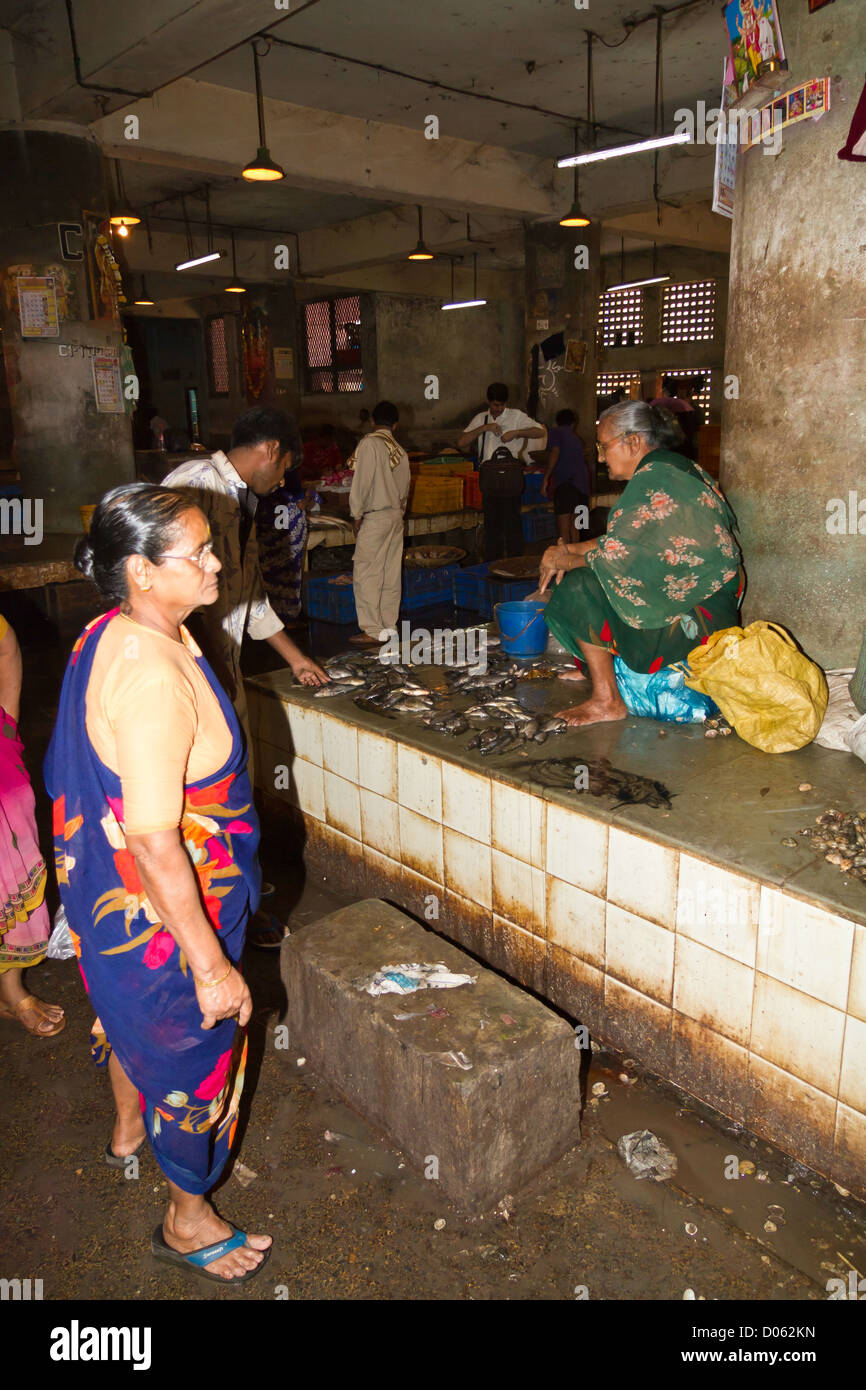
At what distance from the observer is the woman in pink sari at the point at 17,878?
313 cm

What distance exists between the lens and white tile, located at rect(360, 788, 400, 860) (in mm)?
3729

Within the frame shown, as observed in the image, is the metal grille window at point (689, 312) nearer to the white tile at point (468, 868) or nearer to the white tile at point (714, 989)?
the white tile at point (468, 868)

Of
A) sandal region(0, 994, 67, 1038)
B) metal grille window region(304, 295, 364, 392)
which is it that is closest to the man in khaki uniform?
sandal region(0, 994, 67, 1038)

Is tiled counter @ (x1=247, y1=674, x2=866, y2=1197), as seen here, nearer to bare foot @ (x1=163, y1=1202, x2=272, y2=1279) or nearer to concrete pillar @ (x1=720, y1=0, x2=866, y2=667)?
concrete pillar @ (x1=720, y1=0, x2=866, y2=667)

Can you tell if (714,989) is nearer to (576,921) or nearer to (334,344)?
(576,921)

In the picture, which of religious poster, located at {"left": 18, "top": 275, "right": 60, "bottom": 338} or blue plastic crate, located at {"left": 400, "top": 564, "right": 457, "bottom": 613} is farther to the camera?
blue plastic crate, located at {"left": 400, "top": 564, "right": 457, "bottom": 613}

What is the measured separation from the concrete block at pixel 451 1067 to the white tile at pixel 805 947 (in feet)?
2.00

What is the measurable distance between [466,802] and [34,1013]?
1741 mm

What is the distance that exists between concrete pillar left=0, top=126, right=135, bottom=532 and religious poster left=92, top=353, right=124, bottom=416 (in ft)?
0.16

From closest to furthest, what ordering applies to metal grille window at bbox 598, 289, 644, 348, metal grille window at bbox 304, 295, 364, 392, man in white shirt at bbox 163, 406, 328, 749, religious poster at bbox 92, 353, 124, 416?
man in white shirt at bbox 163, 406, 328, 749 → religious poster at bbox 92, 353, 124, 416 → metal grille window at bbox 304, 295, 364, 392 → metal grille window at bbox 598, 289, 644, 348

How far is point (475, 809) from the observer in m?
3.32

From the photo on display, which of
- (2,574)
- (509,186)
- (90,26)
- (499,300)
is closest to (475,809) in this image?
(2,574)

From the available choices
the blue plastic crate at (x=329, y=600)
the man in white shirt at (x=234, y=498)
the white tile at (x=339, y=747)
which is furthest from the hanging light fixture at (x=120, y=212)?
the white tile at (x=339, y=747)

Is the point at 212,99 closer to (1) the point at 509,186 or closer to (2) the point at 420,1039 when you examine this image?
(1) the point at 509,186
